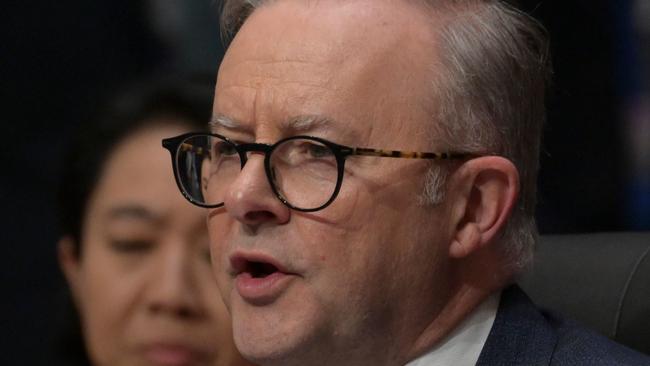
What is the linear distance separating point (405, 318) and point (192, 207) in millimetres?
512

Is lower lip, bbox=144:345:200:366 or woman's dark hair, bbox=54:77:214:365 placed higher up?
→ woman's dark hair, bbox=54:77:214:365

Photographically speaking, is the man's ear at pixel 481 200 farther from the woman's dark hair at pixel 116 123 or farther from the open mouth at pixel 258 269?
the woman's dark hair at pixel 116 123

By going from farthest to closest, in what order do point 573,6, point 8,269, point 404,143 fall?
1. point 573,6
2. point 8,269
3. point 404,143

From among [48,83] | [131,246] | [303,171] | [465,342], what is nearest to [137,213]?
[131,246]

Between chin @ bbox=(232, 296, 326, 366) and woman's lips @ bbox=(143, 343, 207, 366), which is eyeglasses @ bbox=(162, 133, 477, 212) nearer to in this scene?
chin @ bbox=(232, 296, 326, 366)

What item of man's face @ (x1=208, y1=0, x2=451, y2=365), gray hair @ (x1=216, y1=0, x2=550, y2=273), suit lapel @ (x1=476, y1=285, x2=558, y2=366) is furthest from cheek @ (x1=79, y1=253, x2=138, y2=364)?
suit lapel @ (x1=476, y1=285, x2=558, y2=366)

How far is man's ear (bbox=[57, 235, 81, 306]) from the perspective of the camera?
73.6 inches

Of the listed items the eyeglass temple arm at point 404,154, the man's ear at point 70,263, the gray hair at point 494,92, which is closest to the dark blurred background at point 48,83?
the man's ear at point 70,263

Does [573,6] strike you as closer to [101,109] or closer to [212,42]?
[212,42]

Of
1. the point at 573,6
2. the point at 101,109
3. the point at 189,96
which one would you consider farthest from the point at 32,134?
the point at 573,6

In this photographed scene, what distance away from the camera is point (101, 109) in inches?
74.3

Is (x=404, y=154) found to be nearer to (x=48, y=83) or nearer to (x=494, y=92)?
(x=494, y=92)

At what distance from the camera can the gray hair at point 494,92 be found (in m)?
1.53

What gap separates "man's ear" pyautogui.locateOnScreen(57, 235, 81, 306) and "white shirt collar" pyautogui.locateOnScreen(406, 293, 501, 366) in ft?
2.08
